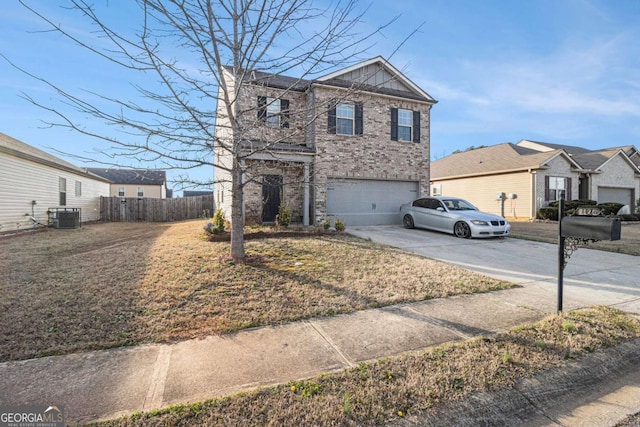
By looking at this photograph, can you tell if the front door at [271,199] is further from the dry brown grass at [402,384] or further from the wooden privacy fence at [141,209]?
the wooden privacy fence at [141,209]

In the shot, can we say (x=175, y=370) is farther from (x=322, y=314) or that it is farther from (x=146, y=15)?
(x=146, y=15)

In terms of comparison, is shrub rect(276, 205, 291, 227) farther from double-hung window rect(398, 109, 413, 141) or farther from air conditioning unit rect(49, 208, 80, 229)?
air conditioning unit rect(49, 208, 80, 229)

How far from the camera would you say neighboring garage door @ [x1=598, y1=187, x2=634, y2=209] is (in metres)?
22.2

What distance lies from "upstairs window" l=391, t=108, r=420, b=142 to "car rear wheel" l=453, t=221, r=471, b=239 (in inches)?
181

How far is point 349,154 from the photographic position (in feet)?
40.1

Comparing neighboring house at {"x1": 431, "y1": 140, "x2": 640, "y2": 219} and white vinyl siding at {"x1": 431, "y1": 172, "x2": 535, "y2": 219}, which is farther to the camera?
white vinyl siding at {"x1": 431, "y1": 172, "x2": 535, "y2": 219}

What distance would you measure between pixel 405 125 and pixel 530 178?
10.5 meters

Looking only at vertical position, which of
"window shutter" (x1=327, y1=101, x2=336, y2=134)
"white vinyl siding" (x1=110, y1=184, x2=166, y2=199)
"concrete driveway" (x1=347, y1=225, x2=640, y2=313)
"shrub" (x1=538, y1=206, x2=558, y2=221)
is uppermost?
"window shutter" (x1=327, y1=101, x2=336, y2=134)

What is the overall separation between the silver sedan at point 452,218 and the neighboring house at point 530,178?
363 inches

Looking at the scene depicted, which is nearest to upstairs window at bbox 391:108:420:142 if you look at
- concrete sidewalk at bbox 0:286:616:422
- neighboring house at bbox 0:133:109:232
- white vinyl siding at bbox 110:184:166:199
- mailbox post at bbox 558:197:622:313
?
mailbox post at bbox 558:197:622:313

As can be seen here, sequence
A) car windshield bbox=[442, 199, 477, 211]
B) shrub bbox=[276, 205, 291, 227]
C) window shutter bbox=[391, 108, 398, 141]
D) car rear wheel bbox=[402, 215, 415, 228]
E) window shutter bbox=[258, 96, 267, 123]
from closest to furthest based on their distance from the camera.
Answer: window shutter bbox=[258, 96, 267, 123] < shrub bbox=[276, 205, 291, 227] < car windshield bbox=[442, 199, 477, 211] < car rear wheel bbox=[402, 215, 415, 228] < window shutter bbox=[391, 108, 398, 141]

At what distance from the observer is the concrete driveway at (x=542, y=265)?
475cm

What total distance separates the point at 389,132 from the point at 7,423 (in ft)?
42.4

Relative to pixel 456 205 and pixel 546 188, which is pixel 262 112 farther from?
pixel 546 188
